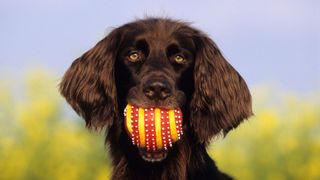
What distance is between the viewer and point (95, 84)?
6.87 metres

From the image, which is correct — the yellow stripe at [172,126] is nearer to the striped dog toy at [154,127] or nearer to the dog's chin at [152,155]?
the striped dog toy at [154,127]

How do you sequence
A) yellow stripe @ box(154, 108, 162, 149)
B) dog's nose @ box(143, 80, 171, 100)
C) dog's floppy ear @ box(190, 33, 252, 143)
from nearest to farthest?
1. yellow stripe @ box(154, 108, 162, 149)
2. dog's nose @ box(143, 80, 171, 100)
3. dog's floppy ear @ box(190, 33, 252, 143)

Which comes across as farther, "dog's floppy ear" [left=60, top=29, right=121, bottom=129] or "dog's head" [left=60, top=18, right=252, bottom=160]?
"dog's floppy ear" [left=60, top=29, right=121, bottom=129]

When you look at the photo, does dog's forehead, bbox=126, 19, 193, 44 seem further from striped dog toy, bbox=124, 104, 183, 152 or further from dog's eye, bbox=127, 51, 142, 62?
striped dog toy, bbox=124, 104, 183, 152

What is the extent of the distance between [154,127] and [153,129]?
2cm

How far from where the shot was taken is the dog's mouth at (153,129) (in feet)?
19.8

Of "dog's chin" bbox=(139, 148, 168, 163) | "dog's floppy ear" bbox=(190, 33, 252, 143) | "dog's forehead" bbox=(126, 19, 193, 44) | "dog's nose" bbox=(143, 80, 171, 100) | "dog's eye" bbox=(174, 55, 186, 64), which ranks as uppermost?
"dog's forehead" bbox=(126, 19, 193, 44)

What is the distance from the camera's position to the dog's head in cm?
654

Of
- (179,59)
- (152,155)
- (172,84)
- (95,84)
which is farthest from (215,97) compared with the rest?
(95,84)

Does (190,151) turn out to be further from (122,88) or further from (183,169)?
(122,88)

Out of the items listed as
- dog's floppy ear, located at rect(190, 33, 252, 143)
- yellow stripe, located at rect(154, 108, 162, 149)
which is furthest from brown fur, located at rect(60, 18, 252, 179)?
yellow stripe, located at rect(154, 108, 162, 149)

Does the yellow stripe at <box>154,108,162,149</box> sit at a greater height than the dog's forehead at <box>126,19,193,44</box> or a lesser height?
lesser

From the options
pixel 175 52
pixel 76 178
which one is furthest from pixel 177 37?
pixel 76 178

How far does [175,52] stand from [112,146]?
916 millimetres
